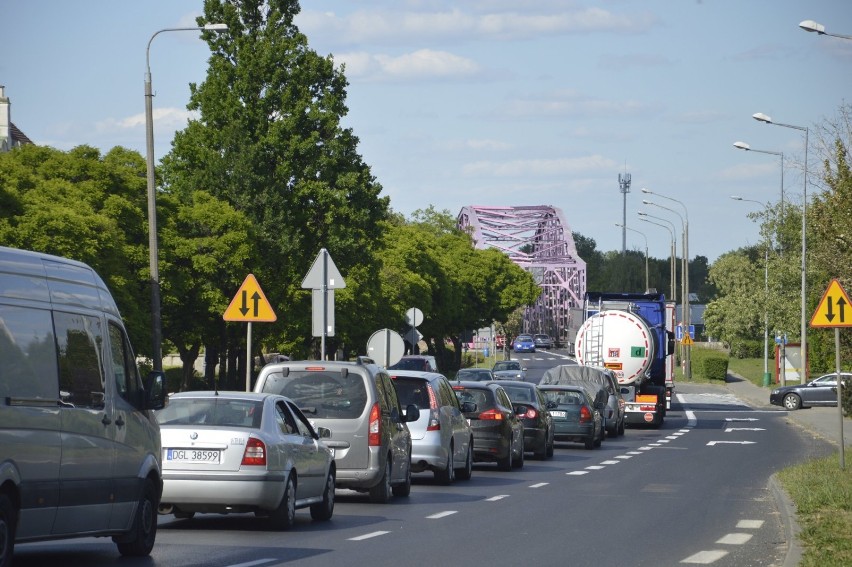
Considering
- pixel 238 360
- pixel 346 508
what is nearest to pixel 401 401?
pixel 346 508

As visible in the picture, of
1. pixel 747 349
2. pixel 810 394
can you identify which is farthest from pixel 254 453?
pixel 747 349

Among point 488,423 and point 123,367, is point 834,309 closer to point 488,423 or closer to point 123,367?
point 488,423

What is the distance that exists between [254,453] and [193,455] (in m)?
0.59

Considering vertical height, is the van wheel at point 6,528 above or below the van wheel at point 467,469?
above

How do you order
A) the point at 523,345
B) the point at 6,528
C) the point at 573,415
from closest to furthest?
the point at 6,528, the point at 573,415, the point at 523,345

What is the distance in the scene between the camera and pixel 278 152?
183ft

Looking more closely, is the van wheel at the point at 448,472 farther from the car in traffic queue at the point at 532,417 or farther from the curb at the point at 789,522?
the car in traffic queue at the point at 532,417

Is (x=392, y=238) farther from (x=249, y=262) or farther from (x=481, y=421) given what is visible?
(x=481, y=421)

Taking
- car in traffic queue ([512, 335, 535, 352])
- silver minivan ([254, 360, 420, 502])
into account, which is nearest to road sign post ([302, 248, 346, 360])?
silver minivan ([254, 360, 420, 502])

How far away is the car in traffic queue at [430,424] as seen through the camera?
21.3 m

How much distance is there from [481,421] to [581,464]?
10.8ft

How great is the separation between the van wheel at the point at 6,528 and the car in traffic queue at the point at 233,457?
460 cm

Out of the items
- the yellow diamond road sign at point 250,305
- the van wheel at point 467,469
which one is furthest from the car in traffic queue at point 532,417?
the yellow diamond road sign at point 250,305

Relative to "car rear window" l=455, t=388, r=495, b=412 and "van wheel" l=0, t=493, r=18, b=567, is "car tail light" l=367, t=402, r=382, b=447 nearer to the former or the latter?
"car rear window" l=455, t=388, r=495, b=412
